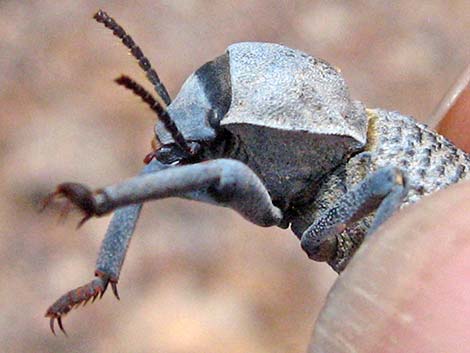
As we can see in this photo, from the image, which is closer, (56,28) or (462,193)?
(462,193)

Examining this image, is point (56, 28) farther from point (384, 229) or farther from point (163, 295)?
point (384, 229)

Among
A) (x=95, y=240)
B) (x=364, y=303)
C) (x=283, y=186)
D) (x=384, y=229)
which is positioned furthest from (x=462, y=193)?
(x=95, y=240)

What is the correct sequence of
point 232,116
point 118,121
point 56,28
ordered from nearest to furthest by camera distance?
point 232,116
point 118,121
point 56,28

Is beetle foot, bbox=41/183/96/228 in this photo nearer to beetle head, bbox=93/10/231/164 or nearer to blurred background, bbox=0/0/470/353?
beetle head, bbox=93/10/231/164

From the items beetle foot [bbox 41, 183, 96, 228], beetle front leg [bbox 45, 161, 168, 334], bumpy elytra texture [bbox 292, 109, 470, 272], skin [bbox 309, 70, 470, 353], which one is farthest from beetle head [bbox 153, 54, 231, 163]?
skin [bbox 309, 70, 470, 353]

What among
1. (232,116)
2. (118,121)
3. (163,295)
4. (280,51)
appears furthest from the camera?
(118,121)

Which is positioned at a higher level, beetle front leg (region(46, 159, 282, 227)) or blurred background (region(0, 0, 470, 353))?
beetle front leg (region(46, 159, 282, 227))
